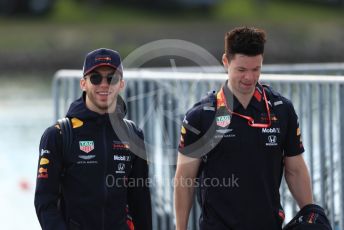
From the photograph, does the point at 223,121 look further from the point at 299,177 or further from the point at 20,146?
the point at 20,146

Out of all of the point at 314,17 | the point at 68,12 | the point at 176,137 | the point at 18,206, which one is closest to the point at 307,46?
the point at 314,17

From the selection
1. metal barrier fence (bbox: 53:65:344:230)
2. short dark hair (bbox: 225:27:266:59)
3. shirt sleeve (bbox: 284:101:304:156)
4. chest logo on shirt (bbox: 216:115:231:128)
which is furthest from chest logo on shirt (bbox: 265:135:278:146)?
metal barrier fence (bbox: 53:65:344:230)

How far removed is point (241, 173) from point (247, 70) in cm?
58

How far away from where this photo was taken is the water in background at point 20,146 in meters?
12.2

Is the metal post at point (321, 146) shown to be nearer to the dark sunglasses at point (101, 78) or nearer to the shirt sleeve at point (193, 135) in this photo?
the shirt sleeve at point (193, 135)

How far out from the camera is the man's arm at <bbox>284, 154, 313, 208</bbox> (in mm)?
5598

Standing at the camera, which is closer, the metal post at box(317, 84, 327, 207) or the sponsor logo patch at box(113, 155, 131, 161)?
the sponsor logo patch at box(113, 155, 131, 161)

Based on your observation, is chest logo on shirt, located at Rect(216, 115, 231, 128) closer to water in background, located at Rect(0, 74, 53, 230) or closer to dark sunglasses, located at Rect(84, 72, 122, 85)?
dark sunglasses, located at Rect(84, 72, 122, 85)

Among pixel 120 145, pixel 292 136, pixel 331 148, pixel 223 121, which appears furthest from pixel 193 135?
pixel 331 148

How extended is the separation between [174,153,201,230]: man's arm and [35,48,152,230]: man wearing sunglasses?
0.24 metres

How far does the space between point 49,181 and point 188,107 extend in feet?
10.4

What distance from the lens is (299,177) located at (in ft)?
18.4

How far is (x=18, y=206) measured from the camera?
12773 millimetres

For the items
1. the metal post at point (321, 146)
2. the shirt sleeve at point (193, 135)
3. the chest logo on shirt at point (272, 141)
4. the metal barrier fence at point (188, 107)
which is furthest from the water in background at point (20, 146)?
the chest logo on shirt at point (272, 141)
